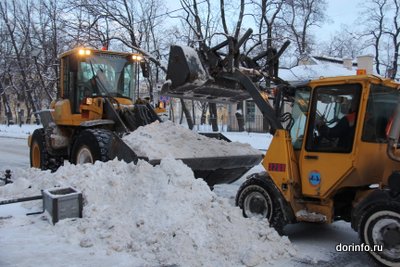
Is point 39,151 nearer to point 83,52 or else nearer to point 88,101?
point 88,101

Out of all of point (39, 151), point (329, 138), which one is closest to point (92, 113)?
point (39, 151)

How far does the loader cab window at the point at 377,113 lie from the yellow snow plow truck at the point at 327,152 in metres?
0.01

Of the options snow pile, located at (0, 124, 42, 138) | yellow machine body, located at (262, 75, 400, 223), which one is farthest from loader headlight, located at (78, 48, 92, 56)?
snow pile, located at (0, 124, 42, 138)

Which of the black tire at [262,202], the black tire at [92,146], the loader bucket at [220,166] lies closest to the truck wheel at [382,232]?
the black tire at [262,202]

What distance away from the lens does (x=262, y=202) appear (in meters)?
6.17

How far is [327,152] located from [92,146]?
4.28m

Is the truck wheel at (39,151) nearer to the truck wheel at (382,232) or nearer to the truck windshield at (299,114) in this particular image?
the truck windshield at (299,114)

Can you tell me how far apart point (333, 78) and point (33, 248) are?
4.14 meters

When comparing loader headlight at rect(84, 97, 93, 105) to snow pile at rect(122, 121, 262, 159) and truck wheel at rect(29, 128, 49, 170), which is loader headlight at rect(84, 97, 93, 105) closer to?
snow pile at rect(122, 121, 262, 159)

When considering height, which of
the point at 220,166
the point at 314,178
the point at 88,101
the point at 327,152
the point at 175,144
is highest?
the point at 88,101

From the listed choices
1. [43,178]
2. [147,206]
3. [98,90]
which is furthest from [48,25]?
[147,206]

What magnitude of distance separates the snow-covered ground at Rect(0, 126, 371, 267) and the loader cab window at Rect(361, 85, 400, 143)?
144cm

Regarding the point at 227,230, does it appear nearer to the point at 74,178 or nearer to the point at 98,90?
the point at 74,178

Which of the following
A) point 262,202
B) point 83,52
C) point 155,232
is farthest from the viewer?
point 83,52
